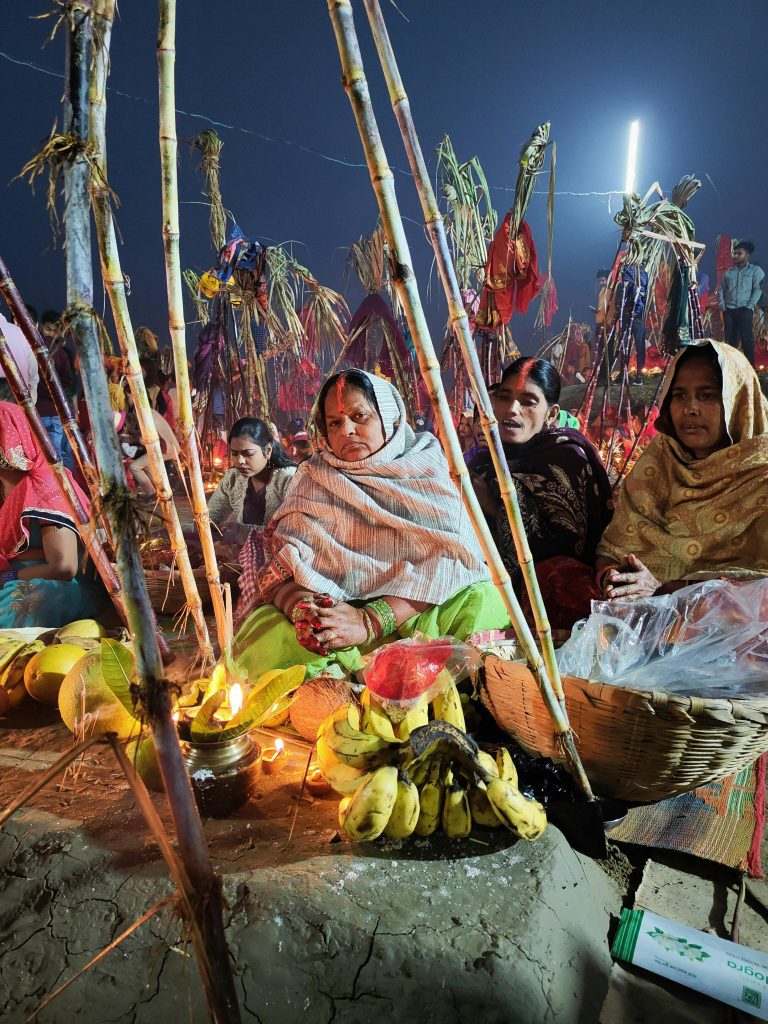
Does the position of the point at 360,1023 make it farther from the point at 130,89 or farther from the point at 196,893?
the point at 130,89

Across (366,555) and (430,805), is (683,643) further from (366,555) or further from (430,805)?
(366,555)

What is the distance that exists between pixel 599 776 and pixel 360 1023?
0.92m

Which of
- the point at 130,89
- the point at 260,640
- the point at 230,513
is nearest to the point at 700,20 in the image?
the point at 130,89

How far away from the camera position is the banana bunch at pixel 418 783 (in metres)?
1.27

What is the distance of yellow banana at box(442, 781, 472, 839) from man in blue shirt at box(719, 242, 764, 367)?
418 inches

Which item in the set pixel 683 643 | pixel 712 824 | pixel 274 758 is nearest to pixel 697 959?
pixel 712 824

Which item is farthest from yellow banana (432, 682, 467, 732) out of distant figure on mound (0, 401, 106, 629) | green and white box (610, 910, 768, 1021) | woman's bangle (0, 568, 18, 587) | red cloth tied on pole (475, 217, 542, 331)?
red cloth tied on pole (475, 217, 542, 331)

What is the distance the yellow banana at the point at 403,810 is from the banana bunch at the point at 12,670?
184cm

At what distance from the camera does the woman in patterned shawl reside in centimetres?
291

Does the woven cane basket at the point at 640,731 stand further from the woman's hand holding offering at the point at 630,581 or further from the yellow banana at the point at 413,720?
the woman's hand holding offering at the point at 630,581

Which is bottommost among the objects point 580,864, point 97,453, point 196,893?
point 580,864

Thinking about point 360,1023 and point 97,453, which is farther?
point 360,1023

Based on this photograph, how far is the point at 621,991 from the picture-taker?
1.32m

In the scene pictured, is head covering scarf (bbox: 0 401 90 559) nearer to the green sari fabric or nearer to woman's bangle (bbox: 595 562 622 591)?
the green sari fabric
